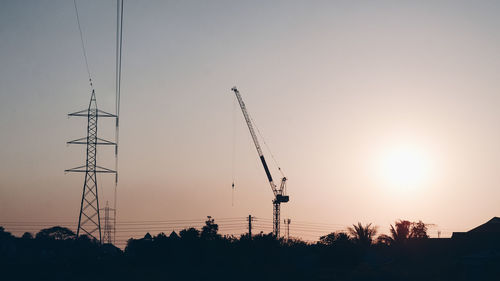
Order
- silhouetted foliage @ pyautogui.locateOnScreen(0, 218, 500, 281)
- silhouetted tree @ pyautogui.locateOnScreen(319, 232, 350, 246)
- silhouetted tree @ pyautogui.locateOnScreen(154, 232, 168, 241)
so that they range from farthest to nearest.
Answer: silhouetted tree @ pyautogui.locateOnScreen(319, 232, 350, 246) < silhouetted tree @ pyautogui.locateOnScreen(154, 232, 168, 241) < silhouetted foliage @ pyautogui.locateOnScreen(0, 218, 500, 281)

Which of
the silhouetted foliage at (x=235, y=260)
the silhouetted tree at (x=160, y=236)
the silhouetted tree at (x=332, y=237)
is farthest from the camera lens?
the silhouetted tree at (x=332, y=237)

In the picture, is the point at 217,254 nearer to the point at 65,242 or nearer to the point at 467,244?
the point at 65,242

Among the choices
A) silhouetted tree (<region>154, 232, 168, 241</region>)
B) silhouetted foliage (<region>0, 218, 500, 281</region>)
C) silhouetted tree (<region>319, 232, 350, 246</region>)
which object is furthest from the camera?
silhouetted tree (<region>319, 232, 350, 246</region>)

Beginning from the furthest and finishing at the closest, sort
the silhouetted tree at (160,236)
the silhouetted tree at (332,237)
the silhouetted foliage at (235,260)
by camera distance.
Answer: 1. the silhouetted tree at (332,237)
2. the silhouetted tree at (160,236)
3. the silhouetted foliage at (235,260)

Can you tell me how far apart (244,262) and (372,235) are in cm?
4396

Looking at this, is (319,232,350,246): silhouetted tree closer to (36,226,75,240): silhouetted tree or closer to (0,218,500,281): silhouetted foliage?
(0,218,500,281): silhouetted foliage

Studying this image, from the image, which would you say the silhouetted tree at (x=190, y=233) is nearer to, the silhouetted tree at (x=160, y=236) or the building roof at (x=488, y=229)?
the silhouetted tree at (x=160, y=236)

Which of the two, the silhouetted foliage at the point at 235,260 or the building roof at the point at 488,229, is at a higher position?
the building roof at the point at 488,229

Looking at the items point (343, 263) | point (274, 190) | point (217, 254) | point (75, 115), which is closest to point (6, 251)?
point (75, 115)

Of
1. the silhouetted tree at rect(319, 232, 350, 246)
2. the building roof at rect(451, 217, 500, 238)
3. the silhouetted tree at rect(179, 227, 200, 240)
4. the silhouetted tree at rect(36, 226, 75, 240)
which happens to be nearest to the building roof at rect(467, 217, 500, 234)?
the building roof at rect(451, 217, 500, 238)

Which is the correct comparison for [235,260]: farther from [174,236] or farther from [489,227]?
[489,227]

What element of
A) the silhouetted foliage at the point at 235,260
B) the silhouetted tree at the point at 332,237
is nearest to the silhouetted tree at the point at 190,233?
the silhouetted foliage at the point at 235,260

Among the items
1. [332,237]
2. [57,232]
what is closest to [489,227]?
[332,237]

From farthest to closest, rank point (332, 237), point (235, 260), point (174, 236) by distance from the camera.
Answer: point (332, 237) → point (174, 236) → point (235, 260)
